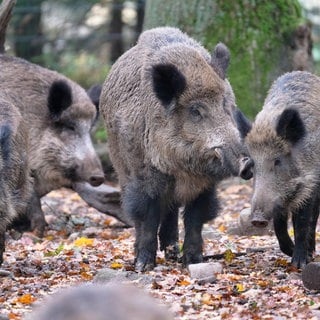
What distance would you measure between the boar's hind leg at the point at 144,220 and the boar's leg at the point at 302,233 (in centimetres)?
105

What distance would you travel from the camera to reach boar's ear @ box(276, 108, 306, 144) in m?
7.34

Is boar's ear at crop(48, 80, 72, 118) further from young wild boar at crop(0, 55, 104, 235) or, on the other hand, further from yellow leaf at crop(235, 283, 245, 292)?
yellow leaf at crop(235, 283, 245, 292)

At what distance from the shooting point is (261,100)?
40.0 ft

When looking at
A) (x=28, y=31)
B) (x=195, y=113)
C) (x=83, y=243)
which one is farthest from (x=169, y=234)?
(x=28, y=31)

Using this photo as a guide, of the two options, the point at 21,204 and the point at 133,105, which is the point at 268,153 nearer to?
the point at 133,105

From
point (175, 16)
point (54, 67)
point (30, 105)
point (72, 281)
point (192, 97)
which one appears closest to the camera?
point (72, 281)

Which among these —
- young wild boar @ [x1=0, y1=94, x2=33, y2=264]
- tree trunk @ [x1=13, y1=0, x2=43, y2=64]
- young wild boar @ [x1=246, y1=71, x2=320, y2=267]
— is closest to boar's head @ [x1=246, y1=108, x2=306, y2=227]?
young wild boar @ [x1=246, y1=71, x2=320, y2=267]

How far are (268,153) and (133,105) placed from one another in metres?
1.12

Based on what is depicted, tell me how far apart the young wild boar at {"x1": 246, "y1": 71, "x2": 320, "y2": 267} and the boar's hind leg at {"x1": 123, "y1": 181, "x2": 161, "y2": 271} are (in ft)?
2.61

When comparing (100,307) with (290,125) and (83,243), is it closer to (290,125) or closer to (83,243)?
(290,125)

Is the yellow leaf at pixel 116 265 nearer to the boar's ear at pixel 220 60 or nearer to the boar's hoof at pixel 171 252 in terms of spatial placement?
the boar's hoof at pixel 171 252

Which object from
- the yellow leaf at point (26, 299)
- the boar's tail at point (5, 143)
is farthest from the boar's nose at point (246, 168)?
the boar's tail at point (5, 143)

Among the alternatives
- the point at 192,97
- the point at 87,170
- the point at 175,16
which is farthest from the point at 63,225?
the point at 192,97

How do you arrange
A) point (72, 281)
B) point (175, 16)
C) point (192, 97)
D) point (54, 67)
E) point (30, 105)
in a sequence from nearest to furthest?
point (72, 281) → point (192, 97) → point (30, 105) → point (175, 16) → point (54, 67)
